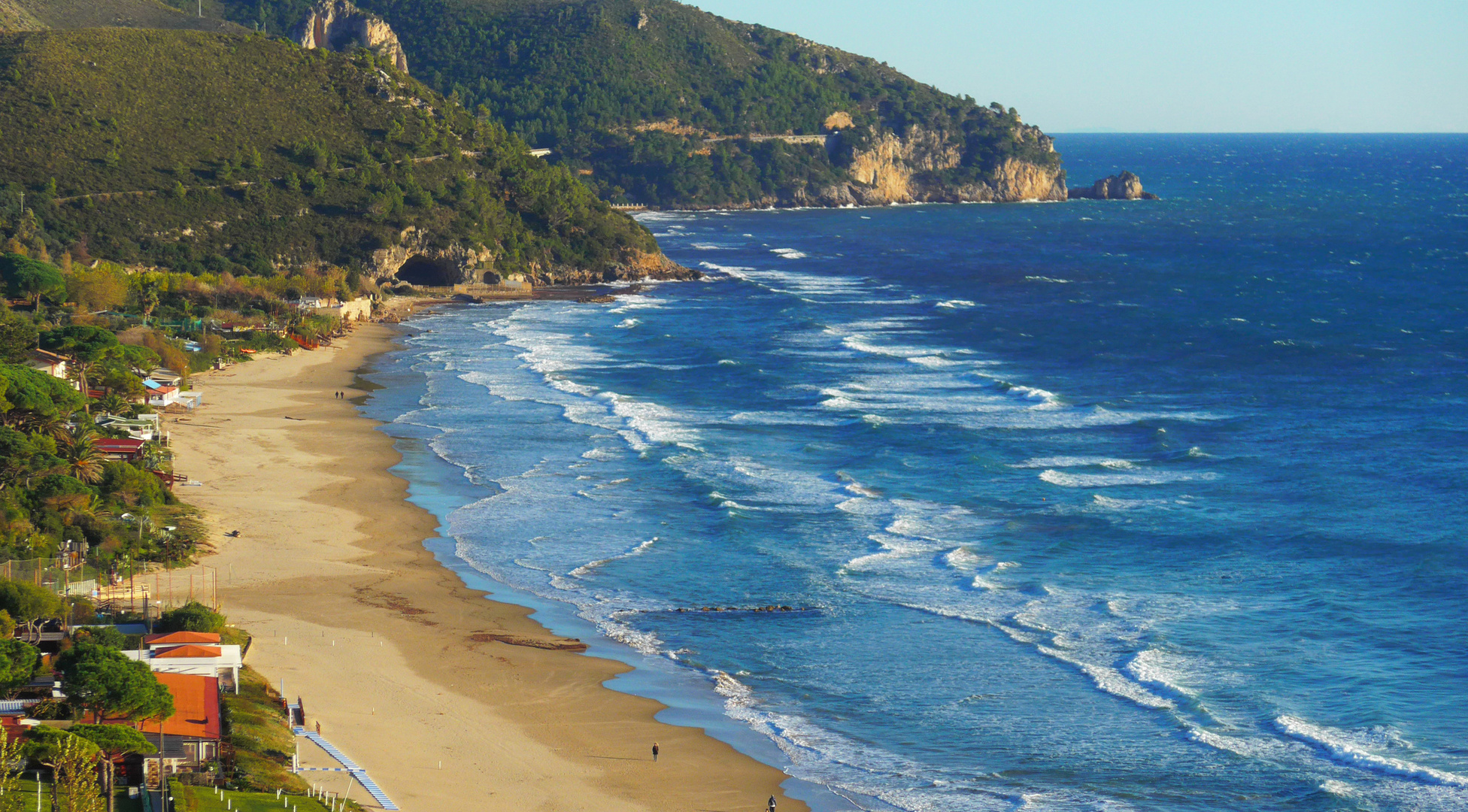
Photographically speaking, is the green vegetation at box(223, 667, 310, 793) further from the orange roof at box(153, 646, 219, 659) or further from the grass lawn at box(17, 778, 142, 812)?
the grass lawn at box(17, 778, 142, 812)

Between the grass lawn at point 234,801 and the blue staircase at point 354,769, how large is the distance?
1588 millimetres

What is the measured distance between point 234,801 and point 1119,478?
37.3 m

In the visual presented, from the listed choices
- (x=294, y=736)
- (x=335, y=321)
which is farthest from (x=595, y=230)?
(x=294, y=736)

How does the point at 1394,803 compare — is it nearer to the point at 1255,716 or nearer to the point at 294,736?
the point at 1255,716

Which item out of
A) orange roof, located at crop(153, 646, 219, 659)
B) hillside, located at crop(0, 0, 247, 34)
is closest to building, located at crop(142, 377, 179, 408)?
orange roof, located at crop(153, 646, 219, 659)

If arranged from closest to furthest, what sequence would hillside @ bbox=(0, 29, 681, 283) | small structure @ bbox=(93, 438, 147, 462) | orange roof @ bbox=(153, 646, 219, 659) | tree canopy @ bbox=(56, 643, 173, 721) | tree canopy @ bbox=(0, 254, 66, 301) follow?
tree canopy @ bbox=(56, 643, 173, 721) → orange roof @ bbox=(153, 646, 219, 659) → small structure @ bbox=(93, 438, 147, 462) → tree canopy @ bbox=(0, 254, 66, 301) → hillside @ bbox=(0, 29, 681, 283)

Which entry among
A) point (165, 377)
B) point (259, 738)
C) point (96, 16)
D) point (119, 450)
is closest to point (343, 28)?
point (96, 16)

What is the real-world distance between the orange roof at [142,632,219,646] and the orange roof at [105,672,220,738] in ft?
5.56

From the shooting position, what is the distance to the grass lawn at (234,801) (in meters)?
25.6

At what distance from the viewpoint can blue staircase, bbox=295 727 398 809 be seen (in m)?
28.6

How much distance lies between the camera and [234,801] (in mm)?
26297

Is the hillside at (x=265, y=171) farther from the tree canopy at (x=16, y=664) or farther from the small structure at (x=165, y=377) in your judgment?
the tree canopy at (x=16, y=664)

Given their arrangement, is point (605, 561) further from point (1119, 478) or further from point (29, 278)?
point (29, 278)

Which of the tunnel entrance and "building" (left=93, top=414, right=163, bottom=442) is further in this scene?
the tunnel entrance
